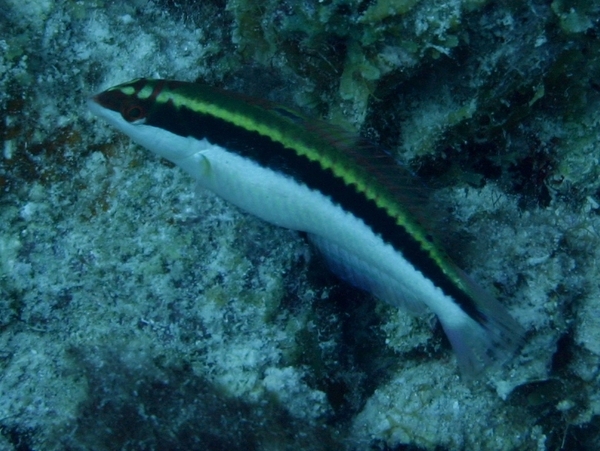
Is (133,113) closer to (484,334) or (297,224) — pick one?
(297,224)

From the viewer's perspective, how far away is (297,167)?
2.56 metres

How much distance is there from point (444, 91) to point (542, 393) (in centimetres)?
202

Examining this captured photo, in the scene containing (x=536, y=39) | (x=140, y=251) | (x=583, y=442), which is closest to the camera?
(x=536, y=39)

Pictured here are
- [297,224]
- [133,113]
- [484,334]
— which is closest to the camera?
[484,334]

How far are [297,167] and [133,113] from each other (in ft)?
3.27

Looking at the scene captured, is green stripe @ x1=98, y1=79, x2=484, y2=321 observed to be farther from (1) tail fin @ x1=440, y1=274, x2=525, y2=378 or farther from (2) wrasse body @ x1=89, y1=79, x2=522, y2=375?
(1) tail fin @ x1=440, y1=274, x2=525, y2=378

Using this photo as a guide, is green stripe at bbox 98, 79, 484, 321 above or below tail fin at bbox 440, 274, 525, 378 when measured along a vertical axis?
above

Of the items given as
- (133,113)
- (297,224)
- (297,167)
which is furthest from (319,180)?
(133,113)

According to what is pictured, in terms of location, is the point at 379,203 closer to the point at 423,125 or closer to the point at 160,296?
the point at 423,125

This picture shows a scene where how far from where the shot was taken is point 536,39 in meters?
2.47

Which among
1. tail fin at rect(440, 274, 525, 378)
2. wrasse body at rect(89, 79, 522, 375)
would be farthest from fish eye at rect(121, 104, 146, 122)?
tail fin at rect(440, 274, 525, 378)

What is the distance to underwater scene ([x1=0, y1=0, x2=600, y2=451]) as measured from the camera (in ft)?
8.37

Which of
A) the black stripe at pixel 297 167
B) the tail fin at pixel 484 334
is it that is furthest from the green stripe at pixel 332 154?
the tail fin at pixel 484 334

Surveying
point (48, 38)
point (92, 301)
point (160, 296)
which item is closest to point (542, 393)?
point (160, 296)
